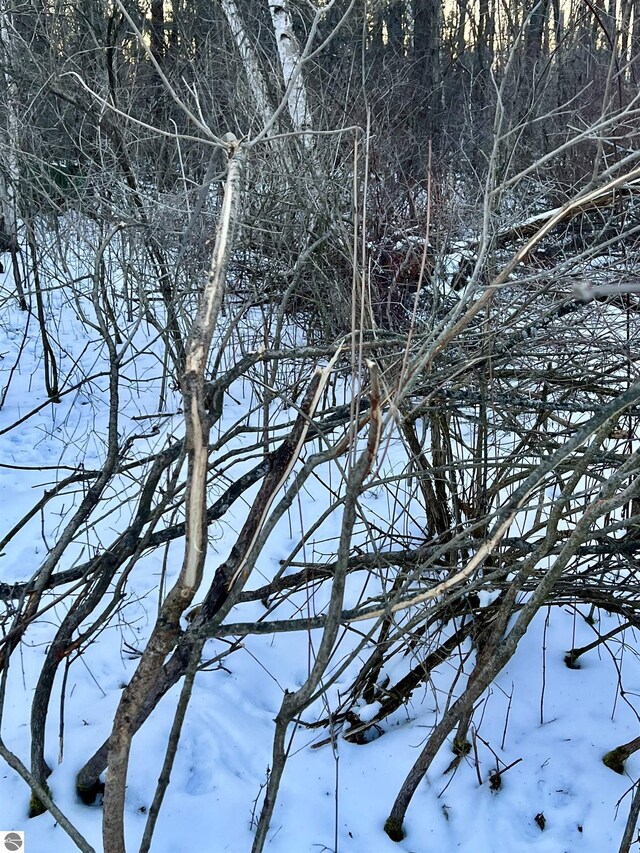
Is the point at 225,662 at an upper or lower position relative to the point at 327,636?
lower

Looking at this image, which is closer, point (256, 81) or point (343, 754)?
point (343, 754)

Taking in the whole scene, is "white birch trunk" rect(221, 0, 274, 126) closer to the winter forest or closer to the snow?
the winter forest

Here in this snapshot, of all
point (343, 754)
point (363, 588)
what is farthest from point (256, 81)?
point (343, 754)

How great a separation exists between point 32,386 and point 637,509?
15.8 ft

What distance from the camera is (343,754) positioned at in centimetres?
228

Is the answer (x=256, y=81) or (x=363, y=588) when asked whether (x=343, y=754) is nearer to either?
(x=363, y=588)

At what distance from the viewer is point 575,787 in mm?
2117

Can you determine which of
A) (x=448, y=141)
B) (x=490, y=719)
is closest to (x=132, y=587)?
(x=490, y=719)

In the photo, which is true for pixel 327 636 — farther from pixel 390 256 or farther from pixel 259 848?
pixel 390 256

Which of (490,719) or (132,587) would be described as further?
(132,587)

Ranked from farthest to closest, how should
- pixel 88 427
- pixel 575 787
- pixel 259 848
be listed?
pixel 88 427 < pixel 575 787 < pixel 259 848

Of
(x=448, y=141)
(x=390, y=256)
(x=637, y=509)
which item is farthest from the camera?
(x=448, y=141)

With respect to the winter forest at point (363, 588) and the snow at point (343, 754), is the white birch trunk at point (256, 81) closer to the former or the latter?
the winter forest at point (363, 588)

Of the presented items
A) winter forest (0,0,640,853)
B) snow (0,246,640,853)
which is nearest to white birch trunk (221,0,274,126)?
winter forest (0,0,640,853)
